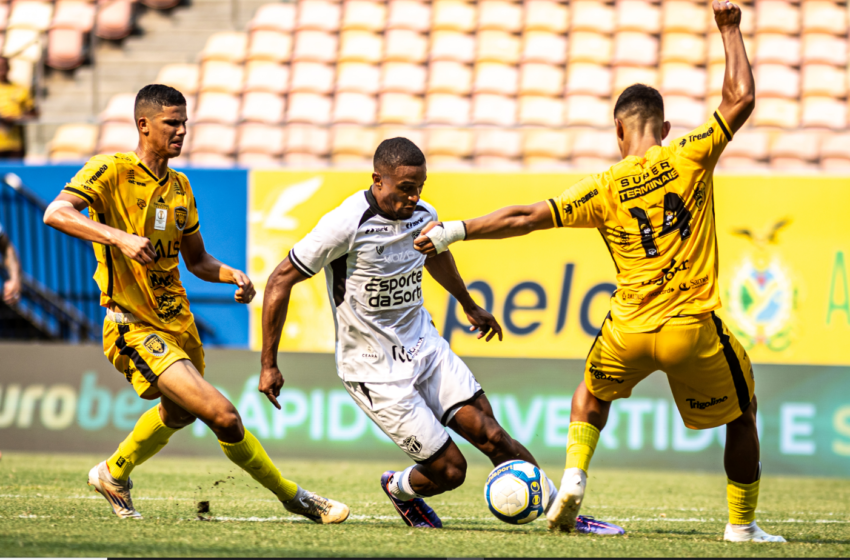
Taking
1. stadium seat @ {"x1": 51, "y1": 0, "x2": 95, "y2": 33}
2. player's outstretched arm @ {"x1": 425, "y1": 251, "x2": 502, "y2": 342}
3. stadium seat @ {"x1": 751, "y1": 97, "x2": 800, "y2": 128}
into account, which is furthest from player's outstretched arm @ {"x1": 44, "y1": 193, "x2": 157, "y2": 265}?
stadium seat @ {"x1": 51, "y1": 0, "x2": 95, "y2": 33}

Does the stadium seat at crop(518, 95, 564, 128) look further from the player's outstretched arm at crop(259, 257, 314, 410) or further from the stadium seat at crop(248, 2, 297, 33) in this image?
the player's outstretched arm at crop(259, 257, 314, 410)

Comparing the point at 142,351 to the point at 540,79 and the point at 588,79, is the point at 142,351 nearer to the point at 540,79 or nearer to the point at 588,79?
the point at 540,79

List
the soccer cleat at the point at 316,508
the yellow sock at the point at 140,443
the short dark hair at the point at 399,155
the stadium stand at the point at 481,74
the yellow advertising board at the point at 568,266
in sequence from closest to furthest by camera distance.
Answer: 1. the short dark hair at the point at 399,155
2. the soccer cleat at the point at 316,508
3. the yellow sock at the point at 140,443
4. the yellow advertising board at the point at 568,266
5. the stadium stand at the point at 481,74

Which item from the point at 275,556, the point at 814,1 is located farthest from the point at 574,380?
the point at 814,1

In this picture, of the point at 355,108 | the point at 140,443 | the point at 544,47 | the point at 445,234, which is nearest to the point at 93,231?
the point at 140,443

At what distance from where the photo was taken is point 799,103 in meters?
12.3

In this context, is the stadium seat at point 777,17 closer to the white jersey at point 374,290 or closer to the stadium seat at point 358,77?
the stadium seat at point 358,77

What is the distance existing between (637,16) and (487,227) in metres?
9.75

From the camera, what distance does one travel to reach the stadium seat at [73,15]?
47.3ft

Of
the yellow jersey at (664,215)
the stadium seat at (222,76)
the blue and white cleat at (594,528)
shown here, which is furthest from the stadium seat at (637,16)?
the blue and white cleat at (594,528)

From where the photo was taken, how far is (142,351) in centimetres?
526

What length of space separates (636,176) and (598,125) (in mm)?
7658

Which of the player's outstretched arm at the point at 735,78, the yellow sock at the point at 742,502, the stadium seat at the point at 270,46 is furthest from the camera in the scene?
the stadium seat at the point at 270,46

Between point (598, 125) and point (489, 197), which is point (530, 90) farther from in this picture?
point (489, 197)
